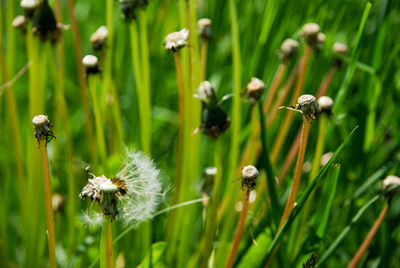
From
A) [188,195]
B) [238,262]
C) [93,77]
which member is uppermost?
[93,77]

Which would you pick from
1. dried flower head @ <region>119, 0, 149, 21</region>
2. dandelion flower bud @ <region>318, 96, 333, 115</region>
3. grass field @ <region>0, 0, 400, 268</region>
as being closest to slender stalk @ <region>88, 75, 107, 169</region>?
grass field @ <region>0, 0, 400, 268</region>

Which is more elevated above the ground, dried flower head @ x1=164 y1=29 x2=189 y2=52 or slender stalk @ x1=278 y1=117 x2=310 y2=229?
dried flower head @ x1=164 y1=29 x2=189 y2=52

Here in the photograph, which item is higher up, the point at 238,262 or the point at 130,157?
the point at 130,157

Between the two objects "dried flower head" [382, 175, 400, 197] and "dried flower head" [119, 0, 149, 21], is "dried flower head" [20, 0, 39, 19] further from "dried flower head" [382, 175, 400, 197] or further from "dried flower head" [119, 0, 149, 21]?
"dried flower head" [382, 175, 400, 197]

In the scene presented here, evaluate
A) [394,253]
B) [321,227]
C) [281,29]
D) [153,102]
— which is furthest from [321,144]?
[153,102]

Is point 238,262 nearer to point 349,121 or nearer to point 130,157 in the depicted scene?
point 130,157

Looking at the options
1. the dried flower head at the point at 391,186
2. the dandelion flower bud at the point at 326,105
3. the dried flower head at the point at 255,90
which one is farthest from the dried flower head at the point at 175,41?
the dried flower head at the point at 391,186
